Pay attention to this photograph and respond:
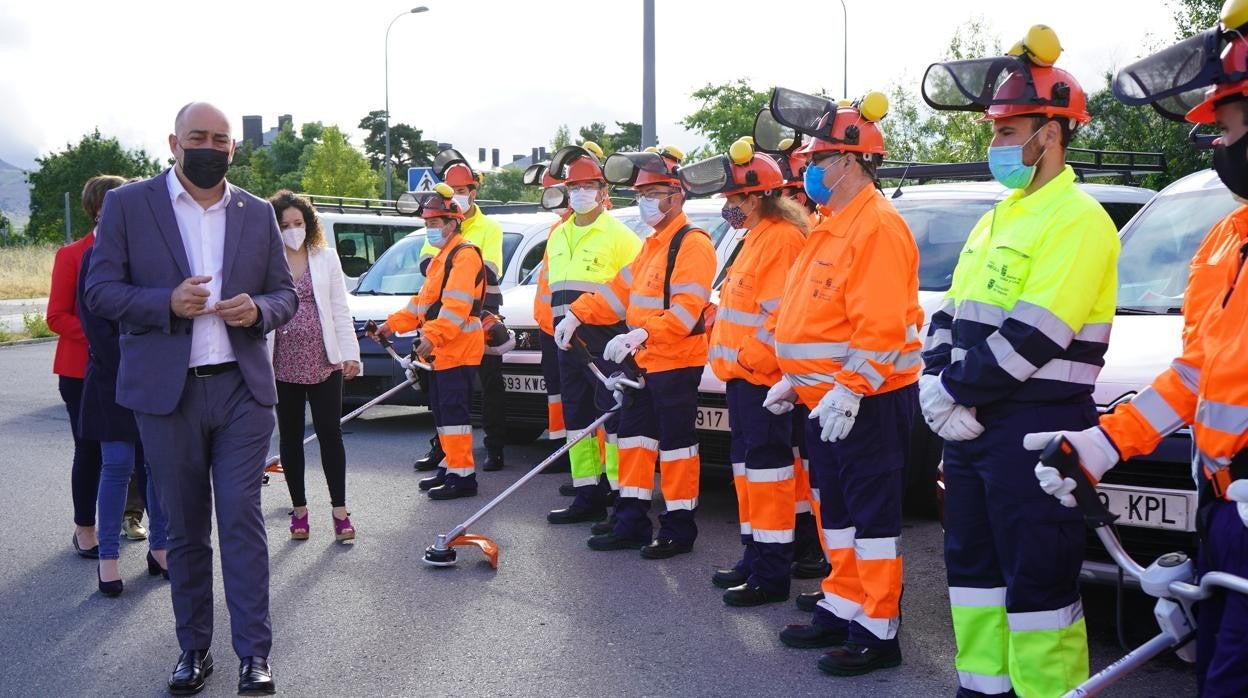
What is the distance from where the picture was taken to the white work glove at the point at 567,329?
7.10 metres

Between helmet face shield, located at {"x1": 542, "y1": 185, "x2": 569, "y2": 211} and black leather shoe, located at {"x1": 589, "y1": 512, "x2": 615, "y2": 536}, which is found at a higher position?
helmet face shield, located at {"x1": 542, "y1": 185, "x2": 569, "y2": 211}

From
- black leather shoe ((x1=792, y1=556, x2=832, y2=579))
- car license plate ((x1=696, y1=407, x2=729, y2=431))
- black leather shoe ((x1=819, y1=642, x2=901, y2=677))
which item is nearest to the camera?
black leather shoe ((x1=819, y1=642, x2=901, y2=677))

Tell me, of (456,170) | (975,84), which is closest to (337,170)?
(456,170)

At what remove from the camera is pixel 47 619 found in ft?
17.4

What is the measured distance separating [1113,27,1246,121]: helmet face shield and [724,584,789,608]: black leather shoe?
293 centimetres

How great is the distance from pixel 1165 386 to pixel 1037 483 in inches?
22.0

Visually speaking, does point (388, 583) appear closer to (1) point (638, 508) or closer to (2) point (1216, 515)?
(1) point (638, 508)

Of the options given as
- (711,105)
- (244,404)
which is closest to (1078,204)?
(244,404)

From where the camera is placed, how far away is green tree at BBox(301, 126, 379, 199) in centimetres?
4809

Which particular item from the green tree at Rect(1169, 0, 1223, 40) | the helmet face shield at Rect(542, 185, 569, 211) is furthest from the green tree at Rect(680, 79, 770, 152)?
the helmet face shield at Rect(542, 185, 569, 211)

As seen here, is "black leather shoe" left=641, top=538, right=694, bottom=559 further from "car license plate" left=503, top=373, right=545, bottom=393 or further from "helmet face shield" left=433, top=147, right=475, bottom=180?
"helmet face shield" left=433, top=147, right=475, bottom=180

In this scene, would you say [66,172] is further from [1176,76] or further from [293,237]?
[1176,76]

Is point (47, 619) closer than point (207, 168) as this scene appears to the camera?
No

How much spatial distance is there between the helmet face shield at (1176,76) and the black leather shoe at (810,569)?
127 inches
